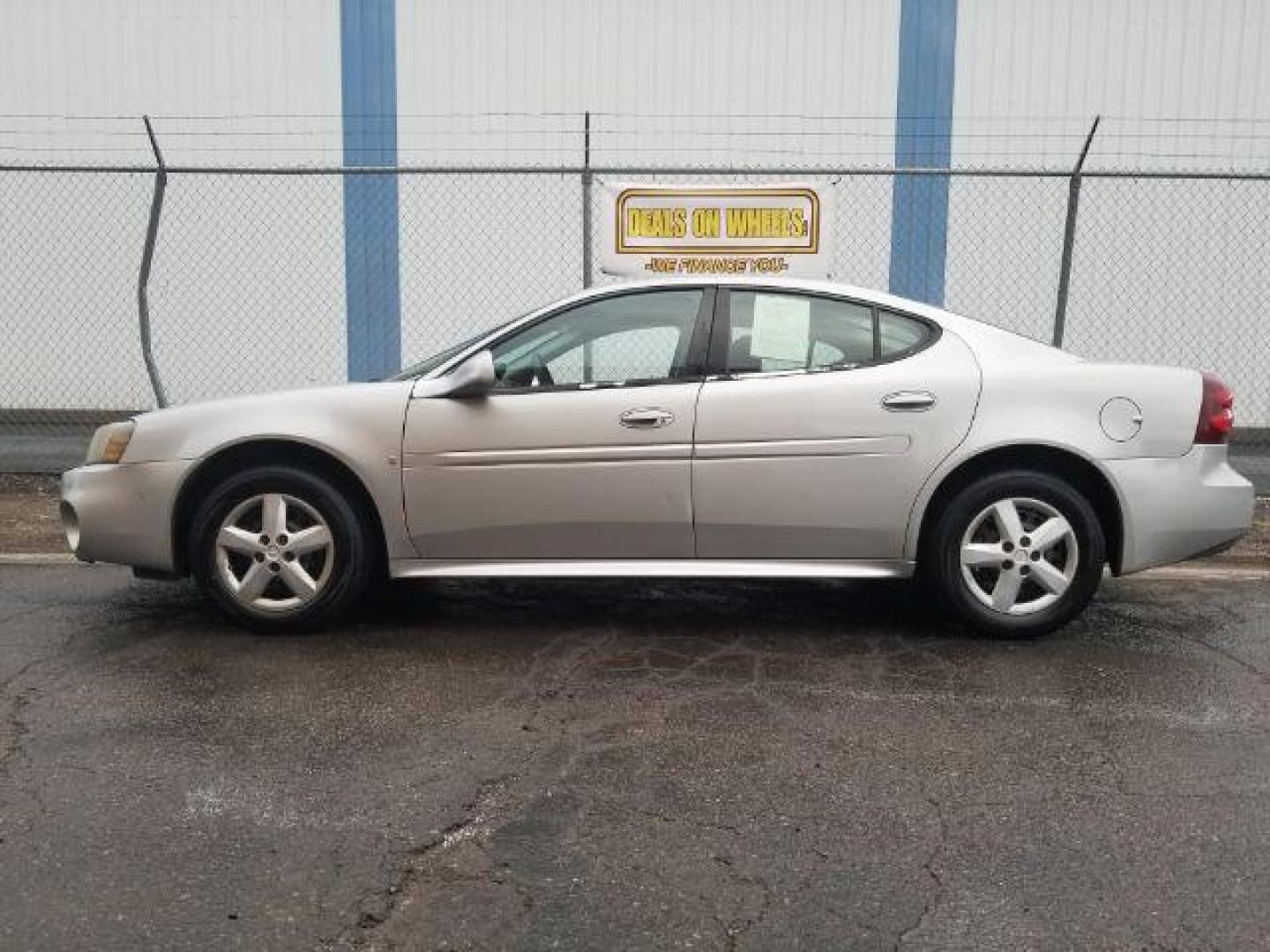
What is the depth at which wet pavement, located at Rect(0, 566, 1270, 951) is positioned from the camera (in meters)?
2.73

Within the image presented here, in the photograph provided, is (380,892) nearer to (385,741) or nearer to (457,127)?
(385,741)

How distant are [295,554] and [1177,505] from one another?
11.7ft

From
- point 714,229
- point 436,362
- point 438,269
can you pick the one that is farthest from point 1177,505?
point 438,269

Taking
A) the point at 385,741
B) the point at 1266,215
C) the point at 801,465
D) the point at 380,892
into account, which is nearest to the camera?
the point at 380,892

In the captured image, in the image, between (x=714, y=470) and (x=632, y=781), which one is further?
(x=714, y=470)

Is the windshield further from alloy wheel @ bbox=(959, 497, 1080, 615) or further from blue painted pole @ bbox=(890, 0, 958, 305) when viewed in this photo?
blue painted pole @ bbox=(890, 0, 958, 305)

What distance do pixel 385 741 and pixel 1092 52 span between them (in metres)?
10.1

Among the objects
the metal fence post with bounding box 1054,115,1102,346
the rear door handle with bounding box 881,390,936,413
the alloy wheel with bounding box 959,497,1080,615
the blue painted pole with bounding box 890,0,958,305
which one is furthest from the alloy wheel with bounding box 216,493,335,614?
the blue painted pole with bounding box 890,0,958,305

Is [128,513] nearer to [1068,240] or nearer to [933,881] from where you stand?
[933,881]

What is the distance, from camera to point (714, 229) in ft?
25.3

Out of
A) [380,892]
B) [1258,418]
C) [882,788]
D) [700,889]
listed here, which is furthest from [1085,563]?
[1258,418]

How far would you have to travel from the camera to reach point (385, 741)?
385cm

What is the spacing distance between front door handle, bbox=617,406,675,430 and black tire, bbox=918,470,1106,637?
3.83 ft

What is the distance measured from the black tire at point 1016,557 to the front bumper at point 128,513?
10.2 ft
